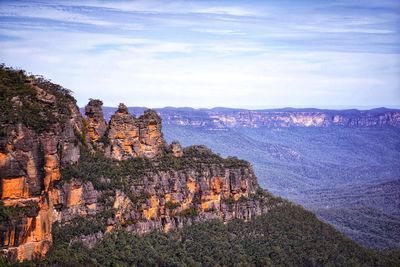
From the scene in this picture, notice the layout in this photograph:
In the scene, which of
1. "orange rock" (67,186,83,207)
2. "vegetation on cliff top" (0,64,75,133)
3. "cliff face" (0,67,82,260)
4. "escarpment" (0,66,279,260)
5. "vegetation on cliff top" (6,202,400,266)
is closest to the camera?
"cliff face" (0,67,82,260)

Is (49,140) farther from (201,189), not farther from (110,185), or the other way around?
(201,189)

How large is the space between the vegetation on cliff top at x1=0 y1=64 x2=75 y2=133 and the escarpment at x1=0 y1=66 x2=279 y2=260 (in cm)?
9

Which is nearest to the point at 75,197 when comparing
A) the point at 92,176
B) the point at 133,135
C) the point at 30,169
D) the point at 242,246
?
the point at 92,176

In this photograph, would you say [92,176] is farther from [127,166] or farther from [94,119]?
[94,119]

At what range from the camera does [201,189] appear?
67500 mm

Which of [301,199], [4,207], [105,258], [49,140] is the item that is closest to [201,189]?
[105,258]

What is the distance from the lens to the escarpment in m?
45.8

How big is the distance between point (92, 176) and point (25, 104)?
10.5 metres

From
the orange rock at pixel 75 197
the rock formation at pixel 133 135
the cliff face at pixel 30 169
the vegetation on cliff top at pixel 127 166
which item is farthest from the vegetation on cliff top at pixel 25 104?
the rock formation at pixel 133 135

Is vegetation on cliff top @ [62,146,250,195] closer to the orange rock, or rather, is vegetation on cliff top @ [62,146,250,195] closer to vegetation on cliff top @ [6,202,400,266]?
the orange rock

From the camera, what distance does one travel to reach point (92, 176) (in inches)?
2213

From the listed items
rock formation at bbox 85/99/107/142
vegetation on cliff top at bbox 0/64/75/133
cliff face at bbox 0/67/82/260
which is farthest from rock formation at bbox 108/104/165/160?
cliff face at bbox 0/67/82/260

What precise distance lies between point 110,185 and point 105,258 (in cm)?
790

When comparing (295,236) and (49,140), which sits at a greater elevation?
(49,140)
